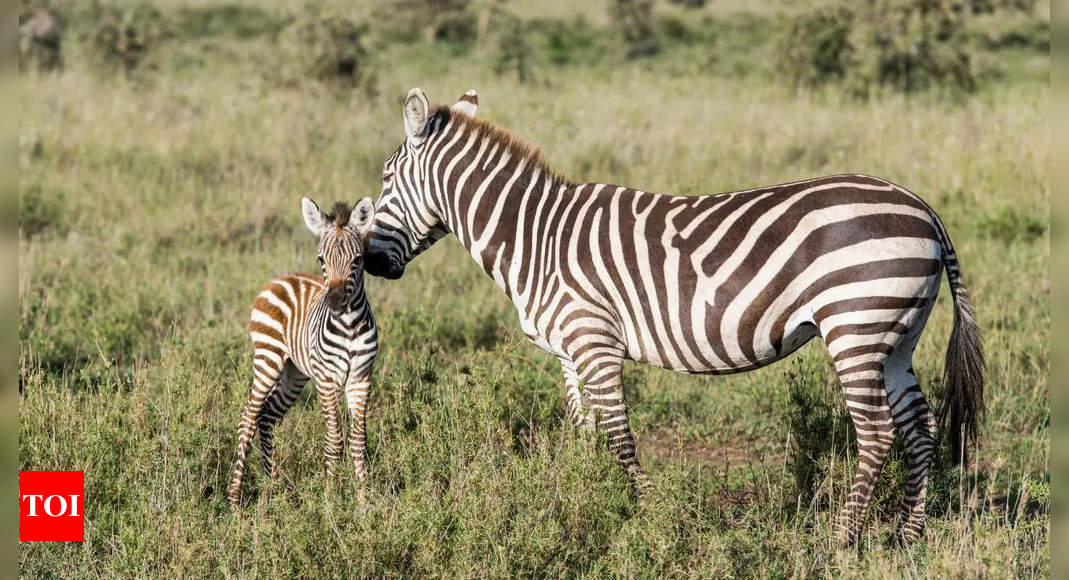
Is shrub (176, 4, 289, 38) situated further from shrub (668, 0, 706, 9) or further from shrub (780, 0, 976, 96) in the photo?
shrub (780, 0, 976, 96)

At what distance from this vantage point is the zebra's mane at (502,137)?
5.18 metres

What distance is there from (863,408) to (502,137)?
89.2 inches

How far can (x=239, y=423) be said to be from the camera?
546 cm

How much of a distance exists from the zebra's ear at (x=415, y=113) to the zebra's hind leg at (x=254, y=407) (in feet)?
4.71

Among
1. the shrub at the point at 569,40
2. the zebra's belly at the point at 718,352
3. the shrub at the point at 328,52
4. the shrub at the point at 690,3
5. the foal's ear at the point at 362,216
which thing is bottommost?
the zebra's belly at the point at 718,352

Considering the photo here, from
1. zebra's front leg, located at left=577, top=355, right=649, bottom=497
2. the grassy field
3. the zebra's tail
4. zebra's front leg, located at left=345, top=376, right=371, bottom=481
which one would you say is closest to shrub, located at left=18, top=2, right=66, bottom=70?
the grassy field

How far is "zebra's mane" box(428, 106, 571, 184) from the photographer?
5184 millimetres

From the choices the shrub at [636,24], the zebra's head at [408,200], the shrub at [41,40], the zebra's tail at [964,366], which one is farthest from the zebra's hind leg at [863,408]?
the shrub at [636,24]

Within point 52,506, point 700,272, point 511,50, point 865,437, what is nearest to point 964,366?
point 865,437

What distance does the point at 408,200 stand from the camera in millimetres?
5320

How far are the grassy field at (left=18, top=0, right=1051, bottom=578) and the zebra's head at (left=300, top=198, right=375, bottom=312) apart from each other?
0.77 m

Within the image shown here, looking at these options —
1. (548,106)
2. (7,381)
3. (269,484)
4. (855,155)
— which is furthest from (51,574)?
(548,106)

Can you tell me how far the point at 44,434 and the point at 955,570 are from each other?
4404 mm

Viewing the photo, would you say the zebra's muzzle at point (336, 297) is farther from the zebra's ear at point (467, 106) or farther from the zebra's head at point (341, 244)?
the zebra's ear at point (467, 106)
